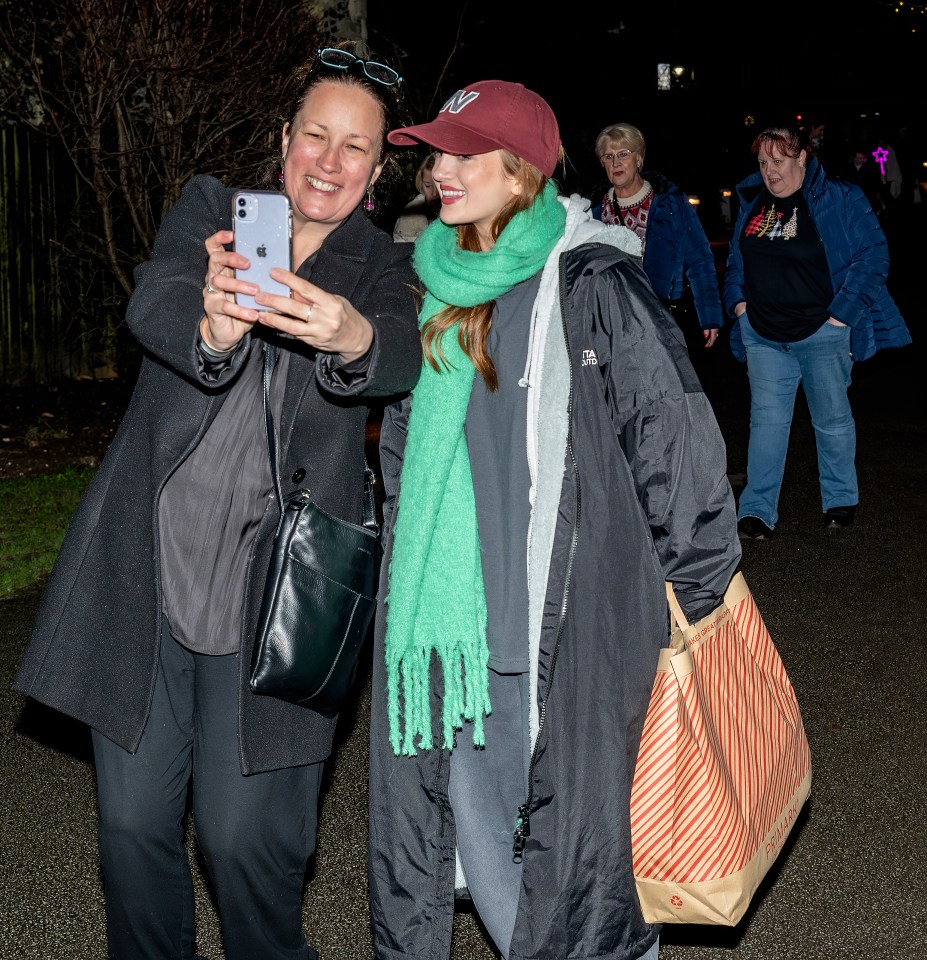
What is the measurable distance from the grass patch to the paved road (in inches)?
15.3

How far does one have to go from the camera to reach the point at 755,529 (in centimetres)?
775

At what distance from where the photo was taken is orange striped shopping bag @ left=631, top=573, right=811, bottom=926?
2.93m

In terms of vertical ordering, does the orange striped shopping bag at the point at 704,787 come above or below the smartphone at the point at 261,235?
below

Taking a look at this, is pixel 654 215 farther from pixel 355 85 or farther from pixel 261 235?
pixel 261 235

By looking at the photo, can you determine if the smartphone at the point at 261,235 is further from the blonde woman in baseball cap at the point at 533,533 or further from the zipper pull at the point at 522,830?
the zipper pull at the point at 522,830

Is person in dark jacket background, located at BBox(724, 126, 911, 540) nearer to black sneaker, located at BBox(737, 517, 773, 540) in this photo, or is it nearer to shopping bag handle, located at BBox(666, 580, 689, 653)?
black sneaker, located at BBox(737, 517, 773, 540)

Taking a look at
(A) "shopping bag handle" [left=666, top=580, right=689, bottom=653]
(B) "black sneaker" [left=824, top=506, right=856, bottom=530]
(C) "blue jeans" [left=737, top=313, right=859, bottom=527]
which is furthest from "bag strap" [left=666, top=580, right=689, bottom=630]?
(B) "black sneaker" [left=824, top=506, right=856, bottom=530]

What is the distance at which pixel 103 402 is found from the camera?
39.9 ft

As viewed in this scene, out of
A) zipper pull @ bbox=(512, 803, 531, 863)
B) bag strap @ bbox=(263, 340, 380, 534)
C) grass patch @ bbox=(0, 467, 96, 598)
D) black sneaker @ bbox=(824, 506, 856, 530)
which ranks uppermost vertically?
bag strap @ bbox=(263, 340, 380, 534)

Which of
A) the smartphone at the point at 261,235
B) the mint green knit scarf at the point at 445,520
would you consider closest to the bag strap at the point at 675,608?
the mint green knit scarf at the point at 445,520

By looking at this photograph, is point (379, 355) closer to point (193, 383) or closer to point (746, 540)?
point (193, 383)

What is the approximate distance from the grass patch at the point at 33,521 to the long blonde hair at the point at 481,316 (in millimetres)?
4454

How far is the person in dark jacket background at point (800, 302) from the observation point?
23.5 ft

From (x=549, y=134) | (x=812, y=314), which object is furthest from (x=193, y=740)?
(x=812, y=314)
